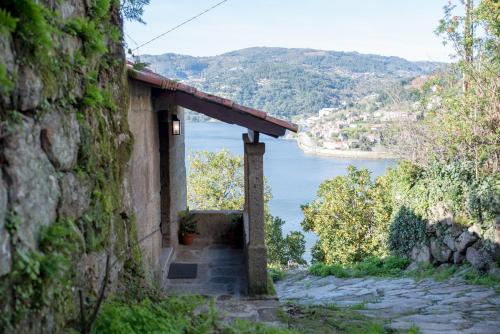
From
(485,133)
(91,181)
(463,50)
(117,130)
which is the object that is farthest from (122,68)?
(463,50)

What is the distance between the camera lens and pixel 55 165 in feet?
9.80

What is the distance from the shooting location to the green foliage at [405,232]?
11624 millimetres

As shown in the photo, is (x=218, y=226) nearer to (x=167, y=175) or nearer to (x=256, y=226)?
(x=167, y=175)

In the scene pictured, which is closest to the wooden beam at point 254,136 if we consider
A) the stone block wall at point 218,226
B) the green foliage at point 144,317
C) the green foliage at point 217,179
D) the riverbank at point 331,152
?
the green foliage at point 144,317

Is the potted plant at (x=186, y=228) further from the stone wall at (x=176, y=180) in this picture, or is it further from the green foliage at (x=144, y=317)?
the green foliage at (x=144, y=317)

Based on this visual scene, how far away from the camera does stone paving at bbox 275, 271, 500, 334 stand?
598 cm

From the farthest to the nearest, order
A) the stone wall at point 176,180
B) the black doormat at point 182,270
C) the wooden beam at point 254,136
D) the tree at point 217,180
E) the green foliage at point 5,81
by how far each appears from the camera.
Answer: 1. the tree at point 217,180
2. the stone wall at point 176,180
3. the black doormat at point 182,270
4. the wooden beam at point 254,136
5. the green foliage at point 5,81

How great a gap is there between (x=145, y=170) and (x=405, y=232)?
7.75 m

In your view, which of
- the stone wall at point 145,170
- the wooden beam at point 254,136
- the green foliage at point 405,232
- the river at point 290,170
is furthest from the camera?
the river at point 290,170

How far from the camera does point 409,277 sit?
34.8 feet

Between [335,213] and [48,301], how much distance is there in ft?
60.8

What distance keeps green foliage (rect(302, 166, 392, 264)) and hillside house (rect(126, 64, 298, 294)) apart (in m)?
11.4

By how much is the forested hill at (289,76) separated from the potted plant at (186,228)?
109ft

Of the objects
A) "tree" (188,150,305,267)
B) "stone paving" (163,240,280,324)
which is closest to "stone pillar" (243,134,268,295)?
"stone paving" (163,240,280,324)
